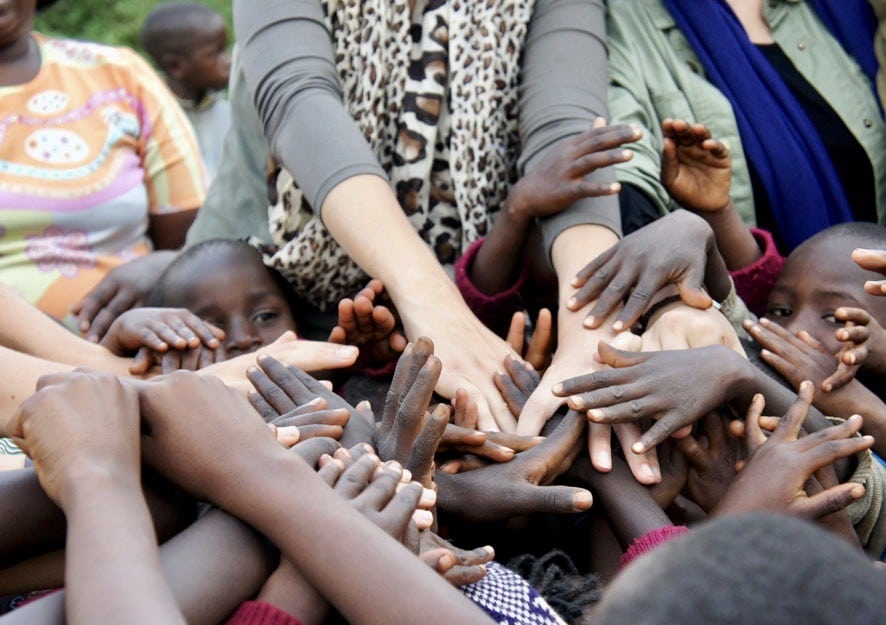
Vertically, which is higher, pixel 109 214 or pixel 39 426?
pixel 39 426

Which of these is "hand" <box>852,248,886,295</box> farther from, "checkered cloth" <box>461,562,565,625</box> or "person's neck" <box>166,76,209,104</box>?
"person's neck" <box>166,76,209,104</box>

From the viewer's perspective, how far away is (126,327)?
227 centimetres

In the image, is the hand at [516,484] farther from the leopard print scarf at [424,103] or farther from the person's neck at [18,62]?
the person's neck at [18,62]

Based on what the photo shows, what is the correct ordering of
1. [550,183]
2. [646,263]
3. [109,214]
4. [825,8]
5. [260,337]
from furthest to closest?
[109,214] < [825,8] < [260,337] < [550,183] < [646,263]

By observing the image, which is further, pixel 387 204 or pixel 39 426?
pixel 387 204

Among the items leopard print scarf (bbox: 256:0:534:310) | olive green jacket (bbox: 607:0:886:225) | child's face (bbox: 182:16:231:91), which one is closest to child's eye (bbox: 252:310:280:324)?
leopard print scarf (bbox: 256:0:534:310)

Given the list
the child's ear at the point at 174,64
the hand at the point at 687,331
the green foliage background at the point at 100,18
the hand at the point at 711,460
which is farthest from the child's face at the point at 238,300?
the green foliage background at the point at 100,18

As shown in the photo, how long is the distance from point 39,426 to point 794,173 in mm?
1816

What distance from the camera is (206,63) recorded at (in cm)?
573

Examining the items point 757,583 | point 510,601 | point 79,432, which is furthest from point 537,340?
point 757,583

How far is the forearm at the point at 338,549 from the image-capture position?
4.21 feet

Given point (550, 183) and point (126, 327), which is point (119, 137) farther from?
point (550, 183)

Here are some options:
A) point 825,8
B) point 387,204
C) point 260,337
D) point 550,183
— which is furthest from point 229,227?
point 825,8

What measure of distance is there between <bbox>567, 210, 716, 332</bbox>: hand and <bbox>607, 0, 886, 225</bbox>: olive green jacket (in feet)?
1.66
